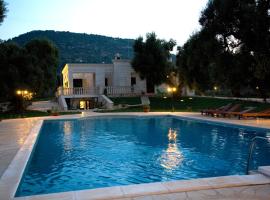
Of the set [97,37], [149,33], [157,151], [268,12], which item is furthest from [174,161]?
[97,37]

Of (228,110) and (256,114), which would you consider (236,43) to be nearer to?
Result: (256,114)

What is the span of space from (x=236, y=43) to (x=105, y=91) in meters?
17.5

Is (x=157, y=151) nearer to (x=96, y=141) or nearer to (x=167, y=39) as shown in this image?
(x=96, y=141)

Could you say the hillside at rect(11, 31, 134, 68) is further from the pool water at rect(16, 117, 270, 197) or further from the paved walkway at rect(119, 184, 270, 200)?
the paved walkway at rect(119, 184, 270, 200)

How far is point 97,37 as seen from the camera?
86562mm

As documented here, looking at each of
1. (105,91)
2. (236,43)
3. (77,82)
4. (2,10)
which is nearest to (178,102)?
(105,91)

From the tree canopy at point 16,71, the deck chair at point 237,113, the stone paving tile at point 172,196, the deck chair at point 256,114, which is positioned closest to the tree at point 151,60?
the tree canopy at point 16,71

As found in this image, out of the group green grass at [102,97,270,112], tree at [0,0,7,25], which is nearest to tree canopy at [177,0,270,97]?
green grass at [102,97,270,112]

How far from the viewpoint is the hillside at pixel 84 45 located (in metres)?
74.9

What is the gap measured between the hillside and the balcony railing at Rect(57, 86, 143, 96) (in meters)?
40.6

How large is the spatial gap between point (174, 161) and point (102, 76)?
82.4 feet

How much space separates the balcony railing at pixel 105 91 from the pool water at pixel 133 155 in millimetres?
13391

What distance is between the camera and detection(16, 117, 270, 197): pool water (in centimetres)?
733

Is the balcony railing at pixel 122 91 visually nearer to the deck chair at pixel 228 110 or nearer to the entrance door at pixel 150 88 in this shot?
the entrance door at pixel 150 88
